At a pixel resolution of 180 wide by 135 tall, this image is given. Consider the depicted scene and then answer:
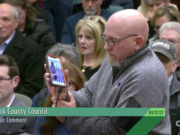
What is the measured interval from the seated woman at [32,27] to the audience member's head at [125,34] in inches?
125

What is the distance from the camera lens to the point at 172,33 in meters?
4.60

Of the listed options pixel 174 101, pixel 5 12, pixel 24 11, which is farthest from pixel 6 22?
pixel 174 101

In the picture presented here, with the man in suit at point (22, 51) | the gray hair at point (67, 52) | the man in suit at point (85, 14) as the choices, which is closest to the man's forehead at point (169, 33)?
the gray hair at point (67, 52)

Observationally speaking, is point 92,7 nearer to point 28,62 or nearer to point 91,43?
point 91,43

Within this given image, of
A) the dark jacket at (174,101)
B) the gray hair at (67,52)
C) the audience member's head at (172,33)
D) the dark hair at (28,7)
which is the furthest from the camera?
the dark hair at (28,7)

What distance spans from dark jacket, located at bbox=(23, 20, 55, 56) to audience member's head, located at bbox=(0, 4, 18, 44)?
0.53 metres

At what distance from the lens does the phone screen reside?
234 cm

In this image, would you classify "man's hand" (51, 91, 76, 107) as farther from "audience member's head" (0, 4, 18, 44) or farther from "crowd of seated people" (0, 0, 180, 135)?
"audience member's head" (0, 4, 18, 44)

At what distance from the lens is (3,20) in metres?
5.23

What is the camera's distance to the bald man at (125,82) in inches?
94.7

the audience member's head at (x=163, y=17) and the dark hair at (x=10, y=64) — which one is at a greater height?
the dark hair at (x=10, y=64)

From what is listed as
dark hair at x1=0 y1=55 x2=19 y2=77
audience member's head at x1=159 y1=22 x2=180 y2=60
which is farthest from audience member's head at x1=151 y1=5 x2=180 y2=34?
dark hair at x1=0 y1=55 x2=19 y2=77

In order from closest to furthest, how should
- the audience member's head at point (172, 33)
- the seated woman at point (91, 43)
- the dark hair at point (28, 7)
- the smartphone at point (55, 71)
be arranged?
1. the smartphone at point (55, 71)
2. the audience member's head at point (172, 33)
3. the seated woman at point (91, 43)
4. the dark hair at point (28, 7)

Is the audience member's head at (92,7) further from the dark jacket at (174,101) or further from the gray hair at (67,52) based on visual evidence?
the dark jacket at (174,101)
